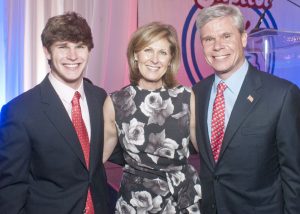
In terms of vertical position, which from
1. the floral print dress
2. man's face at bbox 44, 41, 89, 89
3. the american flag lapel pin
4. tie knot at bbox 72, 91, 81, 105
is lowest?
the floral print dress

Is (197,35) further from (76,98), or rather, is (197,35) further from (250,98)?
(76,98)

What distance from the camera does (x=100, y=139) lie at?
1.86 meters

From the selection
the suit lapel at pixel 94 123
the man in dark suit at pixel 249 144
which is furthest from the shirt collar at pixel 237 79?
the suit lapel at pixel 94 123

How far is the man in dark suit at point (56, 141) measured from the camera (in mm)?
1633

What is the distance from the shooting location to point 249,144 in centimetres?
175

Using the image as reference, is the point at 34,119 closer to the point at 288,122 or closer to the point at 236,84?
the point at 236,84

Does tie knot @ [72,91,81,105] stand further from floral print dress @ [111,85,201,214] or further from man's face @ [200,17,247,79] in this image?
man's face @ [200,17,247,79]

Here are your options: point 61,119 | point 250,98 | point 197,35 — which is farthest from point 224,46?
point 197,35

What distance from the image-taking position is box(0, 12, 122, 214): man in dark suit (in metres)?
1.63

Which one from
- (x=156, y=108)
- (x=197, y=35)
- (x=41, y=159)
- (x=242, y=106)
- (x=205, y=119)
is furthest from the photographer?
(x=197, y=35)

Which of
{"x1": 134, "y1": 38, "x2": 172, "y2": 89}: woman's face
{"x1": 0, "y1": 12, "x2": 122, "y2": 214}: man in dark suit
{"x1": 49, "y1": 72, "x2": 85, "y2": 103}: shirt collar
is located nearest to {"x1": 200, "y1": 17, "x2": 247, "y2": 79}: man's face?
{"x1": 134, "y1": 38, "x2": 172, "y2": 89}: woman's face

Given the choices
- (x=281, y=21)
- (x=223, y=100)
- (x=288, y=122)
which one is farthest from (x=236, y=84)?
(x=281, y=21)

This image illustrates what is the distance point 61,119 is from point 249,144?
0.86 m

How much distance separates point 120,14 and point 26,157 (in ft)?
10.00
